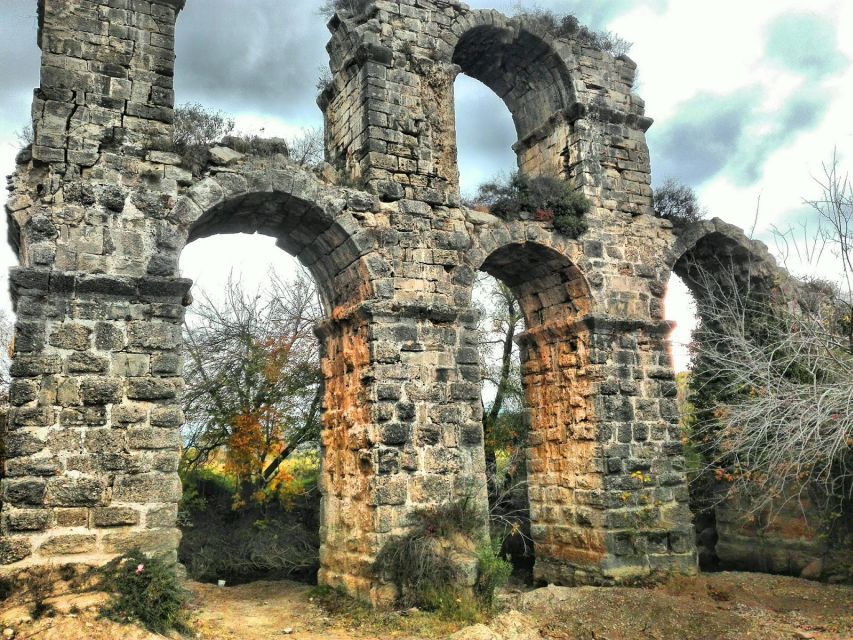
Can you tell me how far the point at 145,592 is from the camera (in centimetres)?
591

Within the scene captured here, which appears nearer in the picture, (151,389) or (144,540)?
(144,540)

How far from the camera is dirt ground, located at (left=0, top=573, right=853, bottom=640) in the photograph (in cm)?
653

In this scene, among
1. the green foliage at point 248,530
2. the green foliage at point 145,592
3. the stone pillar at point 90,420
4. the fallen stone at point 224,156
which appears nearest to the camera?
the green foliage at point 145,592

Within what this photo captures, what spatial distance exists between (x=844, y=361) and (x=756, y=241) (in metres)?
3.50

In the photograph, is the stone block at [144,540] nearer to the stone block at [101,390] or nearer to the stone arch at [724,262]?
the stone block at [101,390]

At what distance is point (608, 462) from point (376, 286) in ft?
12.1

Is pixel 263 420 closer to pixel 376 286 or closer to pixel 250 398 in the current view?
pixel 250 398

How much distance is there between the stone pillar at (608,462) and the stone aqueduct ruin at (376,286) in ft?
0.10

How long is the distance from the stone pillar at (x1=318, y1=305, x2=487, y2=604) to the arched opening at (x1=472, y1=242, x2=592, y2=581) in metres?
1.77

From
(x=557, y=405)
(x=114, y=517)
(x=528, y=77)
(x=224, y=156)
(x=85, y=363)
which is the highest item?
(x=528, y=77)

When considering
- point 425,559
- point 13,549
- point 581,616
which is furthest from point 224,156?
point 581,616

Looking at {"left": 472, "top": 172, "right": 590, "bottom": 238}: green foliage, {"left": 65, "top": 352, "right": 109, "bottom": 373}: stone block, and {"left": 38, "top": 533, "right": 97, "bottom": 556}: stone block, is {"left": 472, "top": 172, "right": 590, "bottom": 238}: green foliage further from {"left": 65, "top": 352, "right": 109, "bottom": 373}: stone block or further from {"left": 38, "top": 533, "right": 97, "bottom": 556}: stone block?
{"left": 38, "top": 533, "right": 97, "bottom": 556}: stone block

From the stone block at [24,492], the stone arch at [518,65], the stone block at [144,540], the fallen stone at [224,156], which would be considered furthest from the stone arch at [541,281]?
the stone block at [24,492]

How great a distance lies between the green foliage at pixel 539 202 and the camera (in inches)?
363
